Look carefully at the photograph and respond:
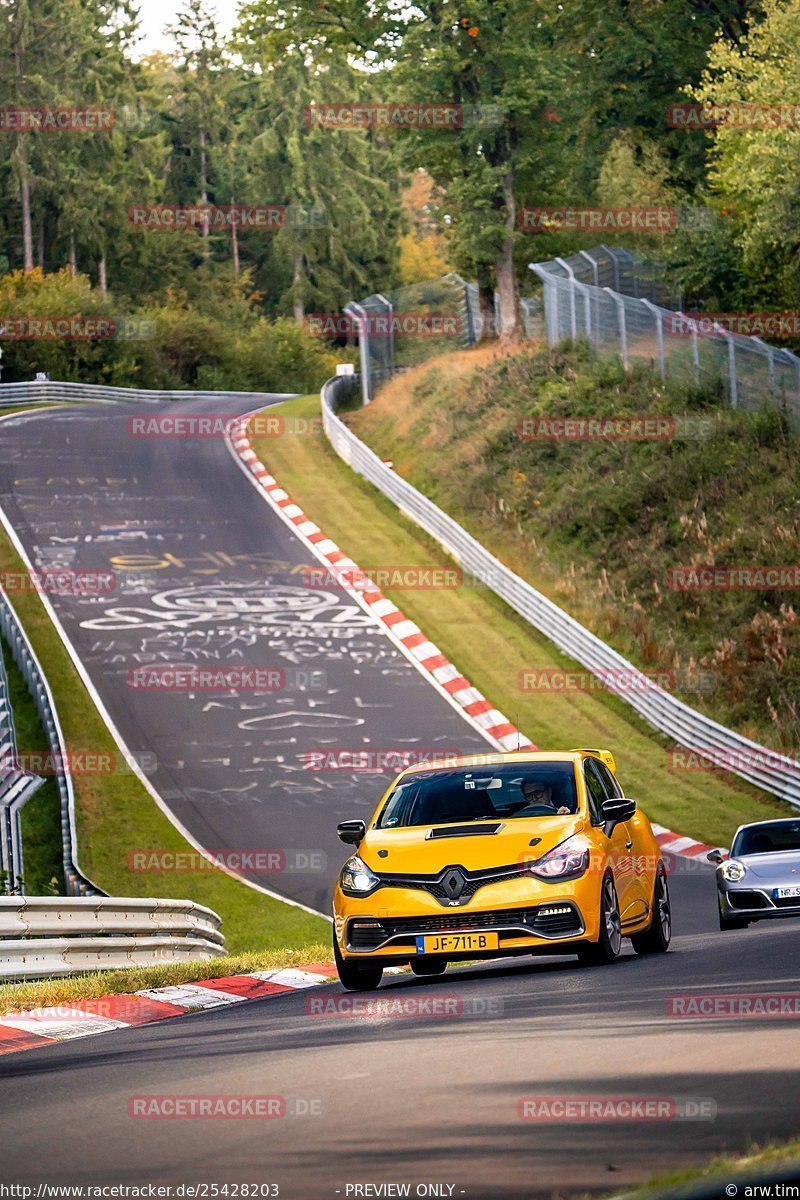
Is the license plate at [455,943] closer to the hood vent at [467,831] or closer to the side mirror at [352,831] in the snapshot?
the hood vent at [467,831]

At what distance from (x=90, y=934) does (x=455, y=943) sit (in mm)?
4049

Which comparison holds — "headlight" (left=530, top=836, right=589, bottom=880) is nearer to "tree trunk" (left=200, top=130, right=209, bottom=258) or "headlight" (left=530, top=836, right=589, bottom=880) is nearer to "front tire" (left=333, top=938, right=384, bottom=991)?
"front tire" (left=333, top=938, right=384, bottom=991)

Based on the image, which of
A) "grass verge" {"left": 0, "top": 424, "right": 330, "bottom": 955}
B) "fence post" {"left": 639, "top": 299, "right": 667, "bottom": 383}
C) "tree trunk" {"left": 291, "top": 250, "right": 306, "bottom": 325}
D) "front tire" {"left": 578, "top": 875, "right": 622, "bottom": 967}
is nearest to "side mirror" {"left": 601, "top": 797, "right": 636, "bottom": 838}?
"front tire" {"left": 578, "top": 875, "right": 622, "bottom": 967}

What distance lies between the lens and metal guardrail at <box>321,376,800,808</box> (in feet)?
88.9

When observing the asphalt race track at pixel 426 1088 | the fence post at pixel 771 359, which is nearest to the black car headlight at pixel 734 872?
the asphalt race track at pixel 426 1088

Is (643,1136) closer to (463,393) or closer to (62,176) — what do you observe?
(463,393)

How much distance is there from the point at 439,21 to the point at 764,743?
2984cm

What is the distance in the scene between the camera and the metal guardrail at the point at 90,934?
513 inches

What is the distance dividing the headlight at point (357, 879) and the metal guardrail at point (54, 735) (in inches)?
407

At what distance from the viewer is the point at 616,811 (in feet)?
40.0

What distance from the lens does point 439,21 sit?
51.2 meters

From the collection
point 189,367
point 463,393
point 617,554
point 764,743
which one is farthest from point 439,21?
point 189,367

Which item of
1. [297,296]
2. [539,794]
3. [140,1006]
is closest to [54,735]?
[140,1006]

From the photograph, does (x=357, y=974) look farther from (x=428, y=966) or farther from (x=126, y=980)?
(x=126, y=980)
